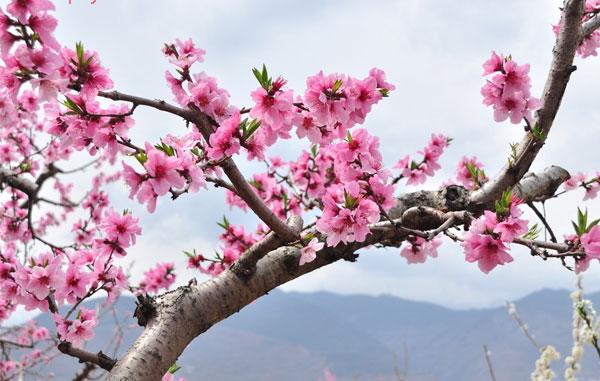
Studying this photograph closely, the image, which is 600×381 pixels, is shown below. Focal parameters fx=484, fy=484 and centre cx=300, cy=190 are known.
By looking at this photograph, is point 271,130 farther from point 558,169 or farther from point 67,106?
point 558,169

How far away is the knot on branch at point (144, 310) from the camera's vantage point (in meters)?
2.47

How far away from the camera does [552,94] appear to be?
3.28m

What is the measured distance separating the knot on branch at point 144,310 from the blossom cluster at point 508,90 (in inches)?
88.2

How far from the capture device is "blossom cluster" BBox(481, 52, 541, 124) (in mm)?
2824

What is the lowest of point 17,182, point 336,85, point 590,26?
point 336,85

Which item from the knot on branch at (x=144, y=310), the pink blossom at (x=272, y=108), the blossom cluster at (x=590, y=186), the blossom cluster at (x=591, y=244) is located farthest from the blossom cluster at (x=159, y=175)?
the blossom cluster at (x=590, y=186)

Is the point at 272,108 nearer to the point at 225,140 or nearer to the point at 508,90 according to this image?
the point at 225,140

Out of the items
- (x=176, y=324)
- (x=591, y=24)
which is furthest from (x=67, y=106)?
(x=591, y=24)

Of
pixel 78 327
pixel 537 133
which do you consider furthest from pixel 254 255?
pixel 537 133

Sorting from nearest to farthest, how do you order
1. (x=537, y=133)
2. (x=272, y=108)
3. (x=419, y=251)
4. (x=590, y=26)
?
(x=272, y=108) → (x=537, y=133) → (x=590, y=26) → (x=419, y=251)

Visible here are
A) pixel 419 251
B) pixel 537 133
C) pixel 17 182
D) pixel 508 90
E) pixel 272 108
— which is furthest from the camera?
pixel 17 182

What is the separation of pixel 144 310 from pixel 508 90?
93.9 inches

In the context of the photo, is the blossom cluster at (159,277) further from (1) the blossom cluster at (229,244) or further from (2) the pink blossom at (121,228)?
(2) the pink blossom at (121,228)

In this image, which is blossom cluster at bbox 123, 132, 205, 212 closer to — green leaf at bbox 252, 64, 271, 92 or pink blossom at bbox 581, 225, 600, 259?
green leaf at bbox 252, 64, 271, 92
